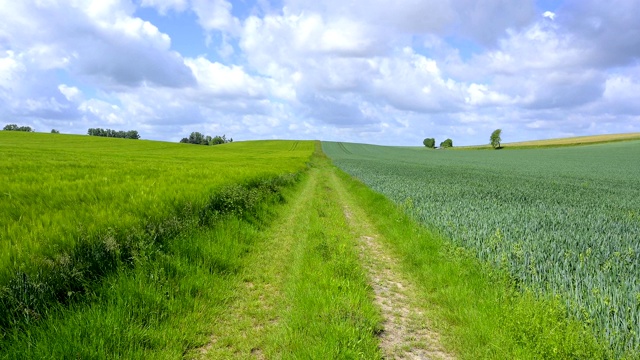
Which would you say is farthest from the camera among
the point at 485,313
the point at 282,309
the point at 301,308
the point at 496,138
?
the point at 496,138

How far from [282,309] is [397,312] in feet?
5.94

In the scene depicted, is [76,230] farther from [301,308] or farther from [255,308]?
[301,308]

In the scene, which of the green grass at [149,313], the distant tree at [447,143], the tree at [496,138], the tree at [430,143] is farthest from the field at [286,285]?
the distant tree at [447,143]

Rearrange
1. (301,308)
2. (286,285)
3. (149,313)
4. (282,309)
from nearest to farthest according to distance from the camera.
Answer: (149,313) → (301,308) → (282,309) → (286,285)

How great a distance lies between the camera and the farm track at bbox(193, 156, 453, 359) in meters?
4.13

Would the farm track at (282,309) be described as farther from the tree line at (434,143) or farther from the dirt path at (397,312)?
the tree line at (434,143)

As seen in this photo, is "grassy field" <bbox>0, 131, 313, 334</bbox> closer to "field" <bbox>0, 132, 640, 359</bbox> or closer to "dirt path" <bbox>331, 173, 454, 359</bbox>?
"field" <bbox>0, 132, 640, 359</bbox>

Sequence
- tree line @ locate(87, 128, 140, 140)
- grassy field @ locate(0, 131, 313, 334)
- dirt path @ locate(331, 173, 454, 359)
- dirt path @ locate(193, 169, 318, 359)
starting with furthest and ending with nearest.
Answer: tree line @ locate(87, 128, 140, 140), dirt path @ locate(331, 173, 454, 359), dirt path @ locate(193, 169, 318, 359), grassy field @ locate(0, 131, 313, 334)

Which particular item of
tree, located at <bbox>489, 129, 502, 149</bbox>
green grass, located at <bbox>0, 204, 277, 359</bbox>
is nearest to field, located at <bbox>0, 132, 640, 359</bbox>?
green grass, located at <bbox>0, 204, 277, 359</bbox>

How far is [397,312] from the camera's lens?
5184 millimetres

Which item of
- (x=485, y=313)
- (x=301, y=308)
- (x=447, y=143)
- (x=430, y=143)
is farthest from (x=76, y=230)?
(x=447, y=143)

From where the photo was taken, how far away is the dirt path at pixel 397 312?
420 cm

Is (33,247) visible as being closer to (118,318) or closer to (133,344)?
(118,318)

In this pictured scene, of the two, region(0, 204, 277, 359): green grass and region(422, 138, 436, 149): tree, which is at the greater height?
region(422, 138, 436, 149): tree
